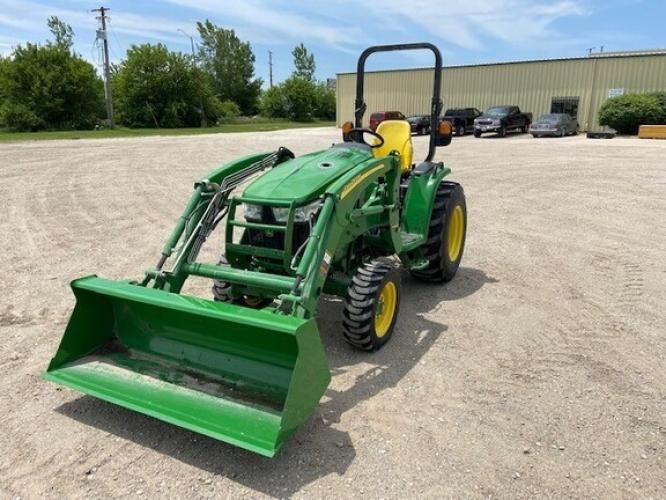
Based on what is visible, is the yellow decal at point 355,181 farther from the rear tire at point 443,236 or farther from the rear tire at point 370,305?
the rear tire at point 443,236

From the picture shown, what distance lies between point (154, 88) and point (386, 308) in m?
45.4

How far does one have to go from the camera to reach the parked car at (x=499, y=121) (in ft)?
92.8

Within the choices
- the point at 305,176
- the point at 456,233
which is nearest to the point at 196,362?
the point at 305,176

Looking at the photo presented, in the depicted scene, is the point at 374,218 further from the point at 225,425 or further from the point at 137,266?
the point at 137,266

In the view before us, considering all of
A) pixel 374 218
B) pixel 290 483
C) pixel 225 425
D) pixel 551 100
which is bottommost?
pixel 290 483

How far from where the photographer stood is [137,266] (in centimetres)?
616

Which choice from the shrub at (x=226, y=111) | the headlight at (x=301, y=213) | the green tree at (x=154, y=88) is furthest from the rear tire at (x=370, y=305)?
the shrub at (x=226, y=111)

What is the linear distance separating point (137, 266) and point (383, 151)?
2.90m

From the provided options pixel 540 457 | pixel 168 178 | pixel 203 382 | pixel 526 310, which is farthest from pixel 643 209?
pixel 168 178

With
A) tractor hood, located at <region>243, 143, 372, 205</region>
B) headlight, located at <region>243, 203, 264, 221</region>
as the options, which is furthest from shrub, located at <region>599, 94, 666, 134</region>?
headlight, located at <region>243, 203, 264, 221</region>

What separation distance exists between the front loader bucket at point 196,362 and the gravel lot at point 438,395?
0.22m

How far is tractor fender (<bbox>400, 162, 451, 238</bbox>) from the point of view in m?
5.18

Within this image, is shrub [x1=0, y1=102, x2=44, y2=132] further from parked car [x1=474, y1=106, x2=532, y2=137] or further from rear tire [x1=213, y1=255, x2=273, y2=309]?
rear tire [x1=213, y1=255, x2=273, y2=309]

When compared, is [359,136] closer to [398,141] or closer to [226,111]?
[398,141]
